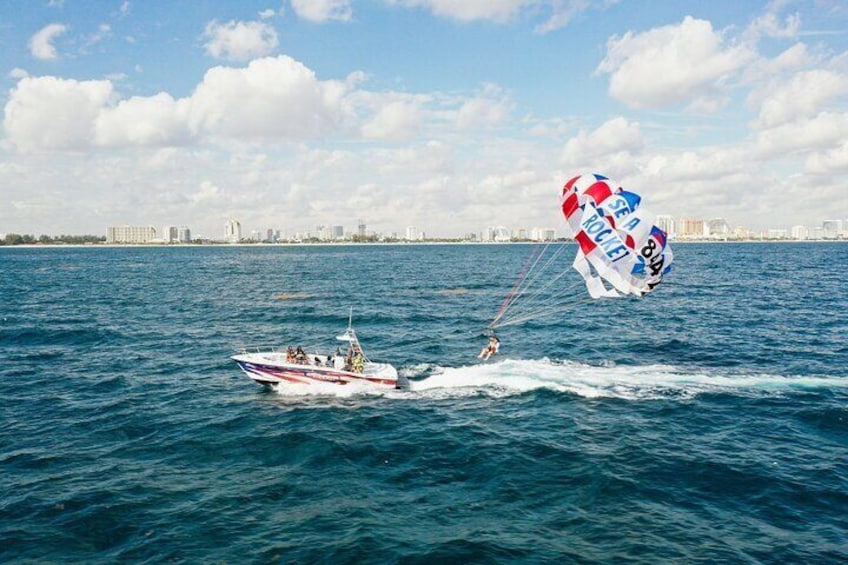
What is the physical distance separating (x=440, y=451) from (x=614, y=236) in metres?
13.4

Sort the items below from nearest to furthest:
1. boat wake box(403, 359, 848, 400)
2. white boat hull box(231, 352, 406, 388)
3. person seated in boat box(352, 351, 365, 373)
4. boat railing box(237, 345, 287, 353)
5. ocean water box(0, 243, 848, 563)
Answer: ocean water box(0, 243, 848, 563) → boat wake box(403, 359, 848, 400) → white boat hull box(231, 352, 406, 388) → person seated in boat box(352, 351, 365, 373) → boat railing box(237, 345, 287, 353)

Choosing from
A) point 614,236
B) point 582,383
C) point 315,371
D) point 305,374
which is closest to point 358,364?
point 315,371

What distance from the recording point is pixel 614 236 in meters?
28.2

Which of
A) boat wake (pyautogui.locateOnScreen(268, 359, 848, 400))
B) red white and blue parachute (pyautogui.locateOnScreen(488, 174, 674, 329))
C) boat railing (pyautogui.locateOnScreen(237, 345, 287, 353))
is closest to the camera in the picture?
red white and blue parachute (pyautogui.locateOnScreen(488, 174, 674, 329))

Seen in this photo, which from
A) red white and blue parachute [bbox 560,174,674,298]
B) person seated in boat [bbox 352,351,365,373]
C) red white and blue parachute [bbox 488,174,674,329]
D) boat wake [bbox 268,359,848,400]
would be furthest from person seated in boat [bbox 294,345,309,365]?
red white and blue parachute [bbox 560,174,674,298]

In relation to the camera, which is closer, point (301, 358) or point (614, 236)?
point (614, 236)

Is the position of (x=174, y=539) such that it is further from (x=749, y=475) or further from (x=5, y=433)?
(x=749, y=475)

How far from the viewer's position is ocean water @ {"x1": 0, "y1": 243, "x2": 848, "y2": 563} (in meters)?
18.8

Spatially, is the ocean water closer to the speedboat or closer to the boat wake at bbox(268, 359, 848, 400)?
the boat wake at bbox(268, 359, 848, 400)

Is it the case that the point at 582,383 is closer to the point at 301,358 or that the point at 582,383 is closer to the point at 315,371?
the point at 315,371

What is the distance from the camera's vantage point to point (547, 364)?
41781mm

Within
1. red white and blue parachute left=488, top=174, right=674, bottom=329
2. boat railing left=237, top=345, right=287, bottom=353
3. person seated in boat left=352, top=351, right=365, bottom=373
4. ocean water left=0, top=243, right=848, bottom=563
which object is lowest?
ocean water left=0, top=243, right=848, bottom=563

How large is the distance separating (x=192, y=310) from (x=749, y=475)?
62695 mm

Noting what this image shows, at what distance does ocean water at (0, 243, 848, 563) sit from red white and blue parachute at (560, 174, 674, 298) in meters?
7.56
